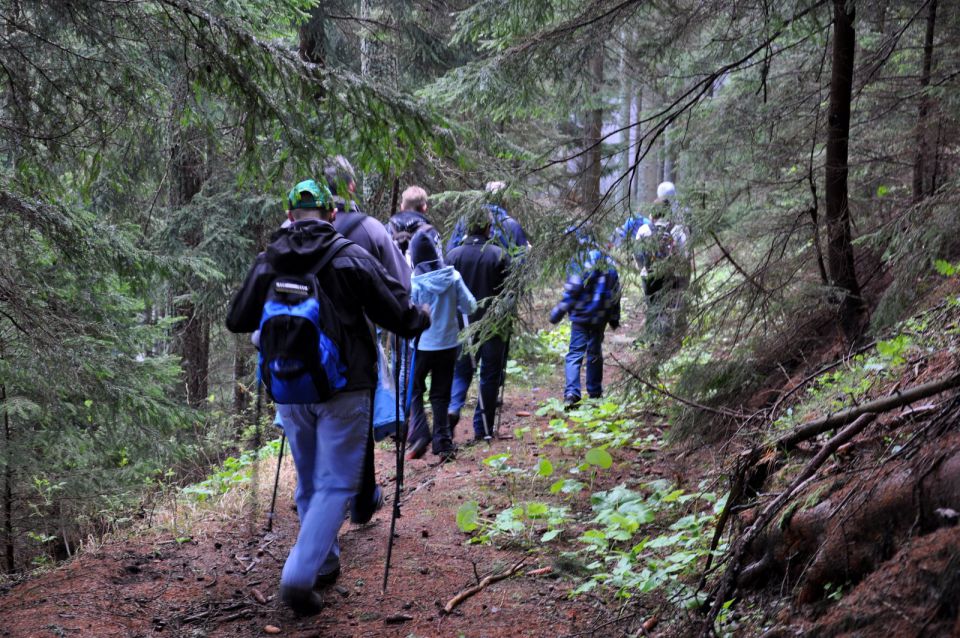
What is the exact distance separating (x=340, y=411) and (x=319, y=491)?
455mm

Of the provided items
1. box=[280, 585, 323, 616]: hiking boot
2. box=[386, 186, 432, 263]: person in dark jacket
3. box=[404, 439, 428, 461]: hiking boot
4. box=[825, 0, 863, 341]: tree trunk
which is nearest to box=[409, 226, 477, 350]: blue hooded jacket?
box=[386, 186, 432, 263]: person in dark jacket

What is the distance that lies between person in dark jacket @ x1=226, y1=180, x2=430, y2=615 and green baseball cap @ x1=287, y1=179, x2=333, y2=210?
0.04m

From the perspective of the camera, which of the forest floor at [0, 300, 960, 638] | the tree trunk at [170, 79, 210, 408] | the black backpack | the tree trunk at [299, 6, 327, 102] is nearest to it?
the forest floor at [0, 300, 960, 638]

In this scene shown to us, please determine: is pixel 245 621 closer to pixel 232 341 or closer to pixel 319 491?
pixel 319 491

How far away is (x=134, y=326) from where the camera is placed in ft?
26.1

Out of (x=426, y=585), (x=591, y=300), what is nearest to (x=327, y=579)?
(x=426, y=585)

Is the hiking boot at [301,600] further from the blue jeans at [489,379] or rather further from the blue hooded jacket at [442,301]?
the blue jeans at [489,379]

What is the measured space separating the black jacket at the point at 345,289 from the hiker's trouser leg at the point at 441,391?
2.84 metres

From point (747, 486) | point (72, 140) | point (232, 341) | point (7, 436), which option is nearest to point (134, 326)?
point (7, 436)

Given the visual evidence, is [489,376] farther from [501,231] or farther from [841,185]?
[841,185]

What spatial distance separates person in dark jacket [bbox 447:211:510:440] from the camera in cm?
747

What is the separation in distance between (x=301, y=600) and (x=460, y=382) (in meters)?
4.14

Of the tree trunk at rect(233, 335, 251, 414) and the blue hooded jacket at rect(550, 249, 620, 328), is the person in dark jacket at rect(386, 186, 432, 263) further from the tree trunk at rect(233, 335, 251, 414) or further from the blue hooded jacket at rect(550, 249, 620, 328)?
the tree trunk at rect(233, 335, 251, 414)

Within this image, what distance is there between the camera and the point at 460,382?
26.2ft
